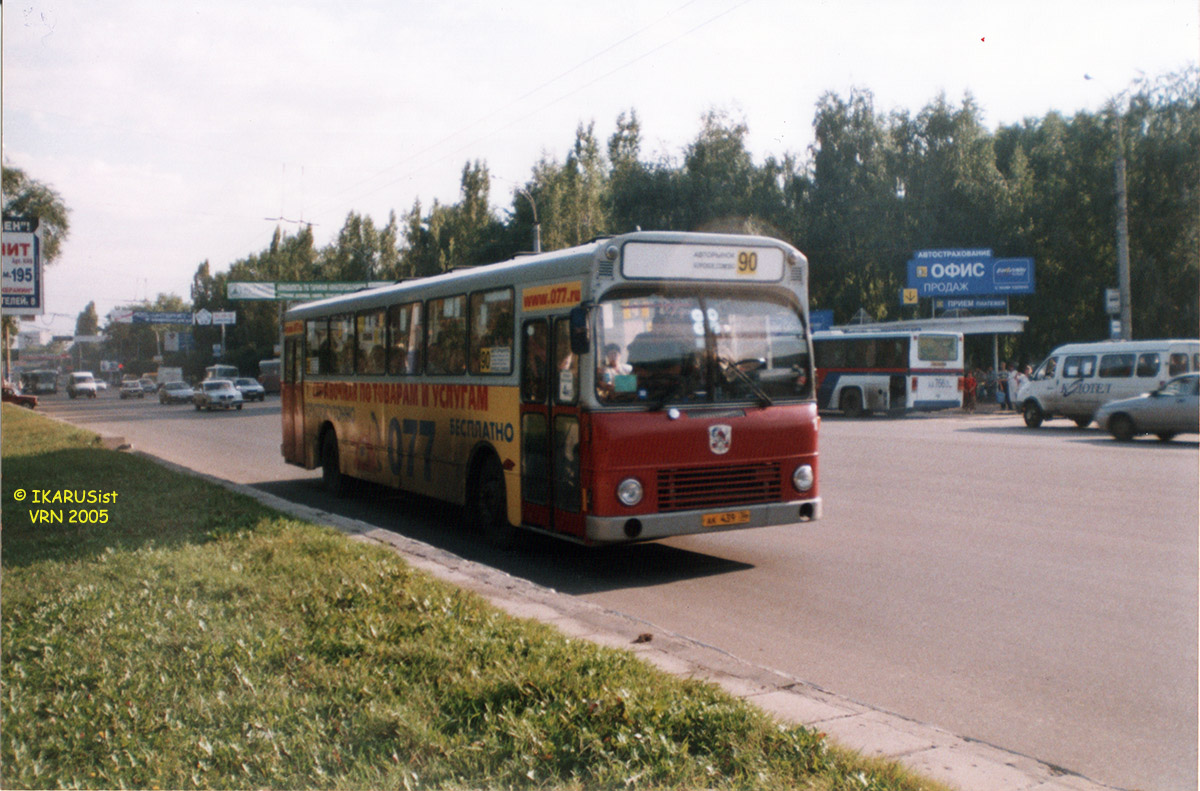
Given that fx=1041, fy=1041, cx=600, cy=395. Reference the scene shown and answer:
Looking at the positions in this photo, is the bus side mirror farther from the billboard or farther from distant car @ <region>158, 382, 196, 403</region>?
distant car @ <region>158, 382, 196, 403</region>

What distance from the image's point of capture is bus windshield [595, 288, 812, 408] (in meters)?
8.22

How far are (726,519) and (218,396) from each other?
138ft

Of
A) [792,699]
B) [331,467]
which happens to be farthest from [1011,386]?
[792,699]

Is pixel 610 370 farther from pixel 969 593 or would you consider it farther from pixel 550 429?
pixel 969 593

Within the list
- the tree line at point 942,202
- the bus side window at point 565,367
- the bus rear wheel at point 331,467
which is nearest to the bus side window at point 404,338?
the bus rear wheel at point 331,467

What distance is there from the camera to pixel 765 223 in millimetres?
52062

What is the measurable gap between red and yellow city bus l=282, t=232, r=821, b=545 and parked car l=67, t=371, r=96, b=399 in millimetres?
73797

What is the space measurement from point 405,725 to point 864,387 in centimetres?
3223

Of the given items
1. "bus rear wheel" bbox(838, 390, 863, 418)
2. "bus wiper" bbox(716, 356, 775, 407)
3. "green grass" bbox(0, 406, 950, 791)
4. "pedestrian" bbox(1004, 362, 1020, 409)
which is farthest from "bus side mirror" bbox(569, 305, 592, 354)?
"pedestrian" bbox(1004, 362, 1020, 409)

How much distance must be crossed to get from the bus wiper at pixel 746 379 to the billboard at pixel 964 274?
128ft

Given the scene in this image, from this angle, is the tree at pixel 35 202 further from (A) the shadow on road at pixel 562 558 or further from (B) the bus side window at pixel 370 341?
(A) the shadow on road at pixel 562 558

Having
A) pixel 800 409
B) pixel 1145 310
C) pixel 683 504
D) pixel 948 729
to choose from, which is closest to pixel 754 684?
pixel 948 729

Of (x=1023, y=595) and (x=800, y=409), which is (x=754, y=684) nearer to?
(x=1023, y=595)

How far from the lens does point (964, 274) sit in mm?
45500
